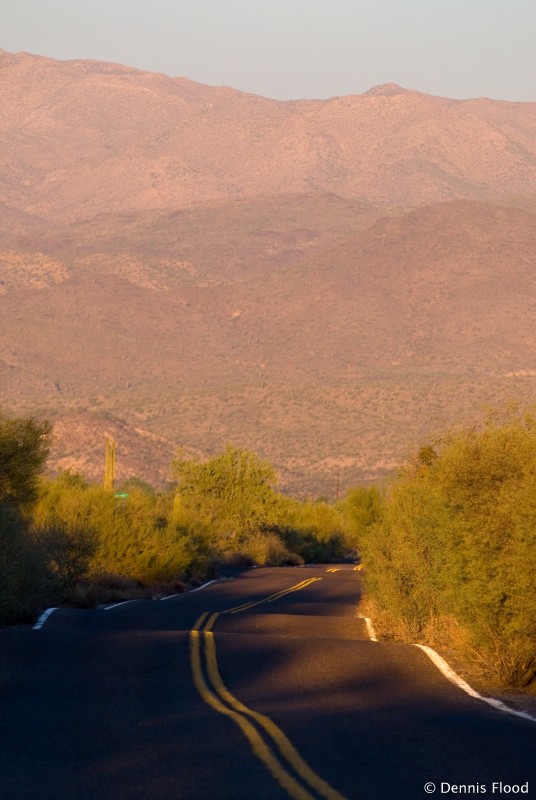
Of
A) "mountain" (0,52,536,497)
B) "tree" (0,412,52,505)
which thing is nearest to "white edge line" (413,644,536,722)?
"tree" (0,412,52,505)

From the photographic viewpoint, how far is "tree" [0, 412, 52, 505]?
1166 inches

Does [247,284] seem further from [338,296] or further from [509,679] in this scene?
[509,679]

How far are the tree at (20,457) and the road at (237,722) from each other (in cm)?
1207

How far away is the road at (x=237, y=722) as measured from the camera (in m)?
9.16

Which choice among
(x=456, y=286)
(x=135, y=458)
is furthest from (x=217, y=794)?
(x=456, y=286)

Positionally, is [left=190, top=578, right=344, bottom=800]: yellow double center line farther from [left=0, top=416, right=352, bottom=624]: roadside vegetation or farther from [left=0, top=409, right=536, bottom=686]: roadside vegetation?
[left=0, top=416, right=352, bottom=624]: roadside vegetation

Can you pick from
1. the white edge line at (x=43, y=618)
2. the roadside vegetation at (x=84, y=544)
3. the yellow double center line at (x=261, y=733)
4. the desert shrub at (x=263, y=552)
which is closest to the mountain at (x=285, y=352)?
the desert shrub at (x=263, y=552)

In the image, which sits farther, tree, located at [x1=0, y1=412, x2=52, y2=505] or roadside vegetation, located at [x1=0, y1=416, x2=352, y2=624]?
tree, located at [x1=0, y1=412, x2=52, y2=505]

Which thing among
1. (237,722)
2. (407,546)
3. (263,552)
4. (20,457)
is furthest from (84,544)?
(263,552)

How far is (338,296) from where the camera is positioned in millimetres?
174625

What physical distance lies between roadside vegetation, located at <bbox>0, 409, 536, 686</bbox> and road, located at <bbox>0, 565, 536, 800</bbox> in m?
1.04

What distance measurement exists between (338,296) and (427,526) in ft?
515

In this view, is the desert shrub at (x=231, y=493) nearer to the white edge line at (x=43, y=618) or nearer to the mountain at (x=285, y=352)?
the white edge line at (x=43, y=618)

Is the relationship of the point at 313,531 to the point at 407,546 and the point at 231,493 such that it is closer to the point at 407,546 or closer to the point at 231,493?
the point at 231,493
